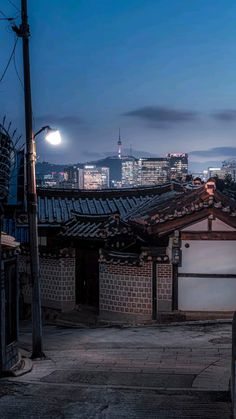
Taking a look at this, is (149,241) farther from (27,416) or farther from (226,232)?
(27,416)

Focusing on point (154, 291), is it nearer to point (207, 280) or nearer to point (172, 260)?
point (172, 260)

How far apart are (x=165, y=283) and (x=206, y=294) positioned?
1576 mm

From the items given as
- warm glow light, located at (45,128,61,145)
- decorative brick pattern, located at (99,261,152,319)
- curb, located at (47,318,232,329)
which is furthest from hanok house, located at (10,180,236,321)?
warm glow light, located at (45,128,61,145)

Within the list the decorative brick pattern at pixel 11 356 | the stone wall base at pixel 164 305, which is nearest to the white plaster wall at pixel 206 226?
the stone wall base at pixel 164 305

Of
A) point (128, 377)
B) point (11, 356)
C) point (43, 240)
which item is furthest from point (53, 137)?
point (43, 240)

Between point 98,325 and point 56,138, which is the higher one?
point 56,138

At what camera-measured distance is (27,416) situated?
7707 mm

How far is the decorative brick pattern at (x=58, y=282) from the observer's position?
22500 millimetres

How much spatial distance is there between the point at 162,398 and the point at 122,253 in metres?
11.0

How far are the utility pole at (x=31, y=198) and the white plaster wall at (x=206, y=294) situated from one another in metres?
7.17

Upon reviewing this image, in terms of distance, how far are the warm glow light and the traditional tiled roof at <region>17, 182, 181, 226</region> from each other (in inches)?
485

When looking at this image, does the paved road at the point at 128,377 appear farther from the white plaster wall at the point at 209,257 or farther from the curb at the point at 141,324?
the white plaster wall at the point at 209,257

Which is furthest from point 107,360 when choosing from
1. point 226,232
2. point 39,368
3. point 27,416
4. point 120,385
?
point 226,232

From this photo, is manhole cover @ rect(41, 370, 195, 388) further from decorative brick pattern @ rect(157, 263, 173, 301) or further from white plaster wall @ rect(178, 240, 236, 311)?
white plaster wall @ rect(178, 240, 236, 311)
